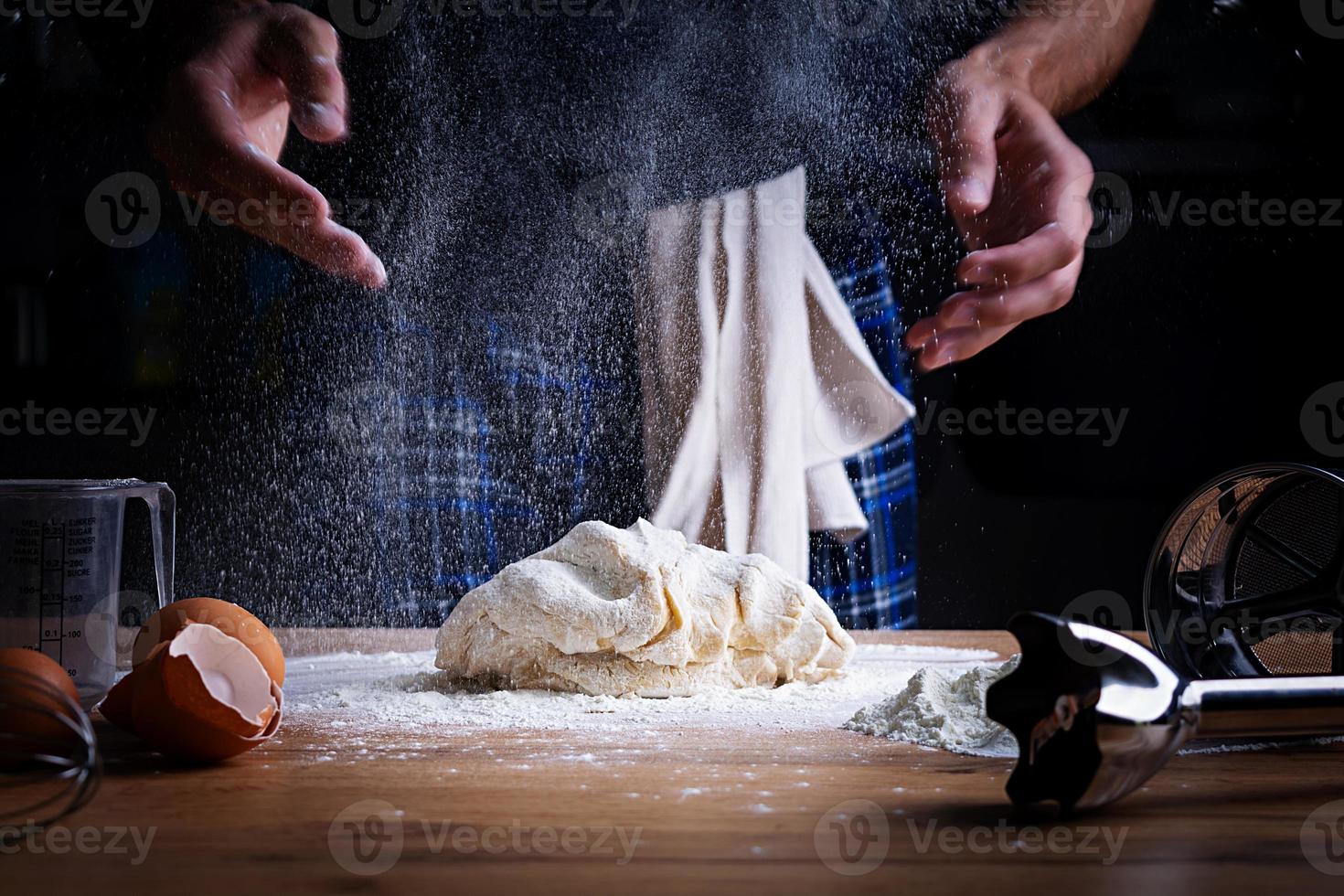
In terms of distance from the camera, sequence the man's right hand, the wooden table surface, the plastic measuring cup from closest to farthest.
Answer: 1. the wooden table surface
2. the plastic measuring cup
3. the man's right hand

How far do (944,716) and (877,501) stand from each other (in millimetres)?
1205

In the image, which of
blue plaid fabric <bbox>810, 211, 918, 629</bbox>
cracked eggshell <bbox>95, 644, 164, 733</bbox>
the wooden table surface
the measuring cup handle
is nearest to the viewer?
the wooden table surface

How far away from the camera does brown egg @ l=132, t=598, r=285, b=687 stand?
0.77 meters

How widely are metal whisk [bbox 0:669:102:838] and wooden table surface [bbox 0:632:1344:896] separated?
24 millimetres

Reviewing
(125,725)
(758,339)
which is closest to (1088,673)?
(125,725)

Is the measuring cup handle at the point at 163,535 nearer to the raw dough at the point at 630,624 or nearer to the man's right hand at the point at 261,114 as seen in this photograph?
the raw dough at the point at 630,624

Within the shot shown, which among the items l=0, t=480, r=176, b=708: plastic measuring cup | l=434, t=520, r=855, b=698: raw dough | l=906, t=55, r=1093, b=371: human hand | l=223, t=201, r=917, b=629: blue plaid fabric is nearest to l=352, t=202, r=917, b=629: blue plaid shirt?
l=223, t=201, r=917, b=629: blue plaid fabric

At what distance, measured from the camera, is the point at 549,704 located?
2.97ft

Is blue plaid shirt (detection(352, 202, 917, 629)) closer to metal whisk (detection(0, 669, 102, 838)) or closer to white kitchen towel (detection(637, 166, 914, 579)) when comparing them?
white kitchen towel (detection(637, 166, 914, 579))

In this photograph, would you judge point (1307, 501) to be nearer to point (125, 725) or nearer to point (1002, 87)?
point (125, 725)

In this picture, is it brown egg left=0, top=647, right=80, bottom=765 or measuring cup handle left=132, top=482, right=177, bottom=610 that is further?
measuring cup handle left=132, top=482, right=177, bottom=610

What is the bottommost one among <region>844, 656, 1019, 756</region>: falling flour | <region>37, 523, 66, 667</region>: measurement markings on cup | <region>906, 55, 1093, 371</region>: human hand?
<region>844, 656, 1019, 756</region>: falling flour

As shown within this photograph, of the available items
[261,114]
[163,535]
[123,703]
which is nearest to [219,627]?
[123,703]

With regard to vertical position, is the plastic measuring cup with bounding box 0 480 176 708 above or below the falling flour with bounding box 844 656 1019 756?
above
